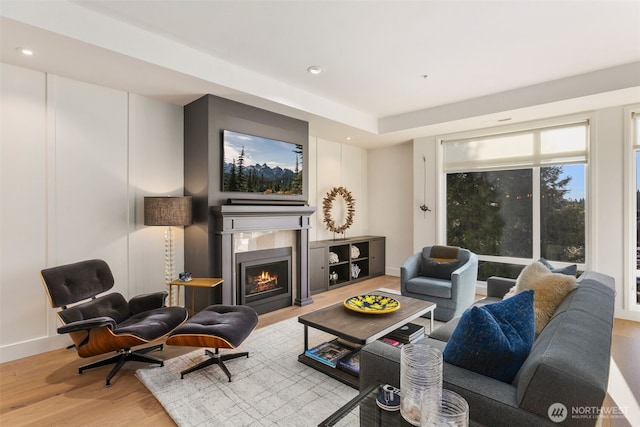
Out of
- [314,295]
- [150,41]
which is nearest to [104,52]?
[150,41]

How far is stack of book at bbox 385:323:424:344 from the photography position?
2.64 meters

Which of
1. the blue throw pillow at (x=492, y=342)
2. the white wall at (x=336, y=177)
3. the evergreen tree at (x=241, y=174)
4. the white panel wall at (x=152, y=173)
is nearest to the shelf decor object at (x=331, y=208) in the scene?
the white wall at (x=336, y=177)

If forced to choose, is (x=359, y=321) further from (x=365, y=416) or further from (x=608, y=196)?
(x=608, y=196)

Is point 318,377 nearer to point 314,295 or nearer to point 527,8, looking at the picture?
point 314,295

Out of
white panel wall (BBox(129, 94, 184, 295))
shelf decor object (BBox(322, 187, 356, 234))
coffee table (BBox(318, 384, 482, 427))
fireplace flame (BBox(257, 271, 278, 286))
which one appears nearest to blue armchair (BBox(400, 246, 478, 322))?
fireplace flame (BBox(257, 271, 278, 286))

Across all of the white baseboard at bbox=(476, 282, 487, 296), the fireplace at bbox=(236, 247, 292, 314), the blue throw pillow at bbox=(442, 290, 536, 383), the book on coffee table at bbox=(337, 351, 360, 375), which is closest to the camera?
the blue throw pillow at bbox=(442, 290, 536, 383)

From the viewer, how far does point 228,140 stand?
3.63m

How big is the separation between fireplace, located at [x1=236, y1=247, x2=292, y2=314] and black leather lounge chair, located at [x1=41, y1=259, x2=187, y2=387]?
1.05 meters

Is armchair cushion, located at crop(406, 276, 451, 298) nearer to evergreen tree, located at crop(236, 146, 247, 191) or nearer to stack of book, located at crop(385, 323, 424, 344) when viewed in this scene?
stack of book, located at crop(385, 323, 424, 344)

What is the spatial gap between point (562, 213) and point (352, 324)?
3.63m

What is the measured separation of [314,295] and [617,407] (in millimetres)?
3431

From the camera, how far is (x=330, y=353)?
2.62 meters

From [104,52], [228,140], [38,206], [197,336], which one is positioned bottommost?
[197,336]

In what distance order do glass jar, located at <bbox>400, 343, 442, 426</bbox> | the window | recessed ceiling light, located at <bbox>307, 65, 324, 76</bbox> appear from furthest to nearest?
the window, recessed ceiling light, located at <bbox>307, 65, 324, 76</bbox>, glass jar, located at <bbox>400, 343, 442, 426</bbox>
